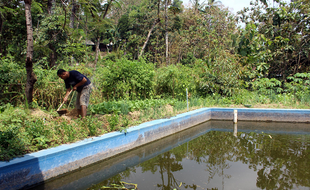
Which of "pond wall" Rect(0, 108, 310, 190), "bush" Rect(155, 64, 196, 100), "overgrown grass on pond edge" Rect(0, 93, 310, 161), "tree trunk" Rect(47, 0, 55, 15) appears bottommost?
"pond wall" Rect(0, 108, 310, 190)

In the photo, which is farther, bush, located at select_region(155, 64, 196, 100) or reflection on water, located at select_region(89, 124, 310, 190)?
bush, located at select_region(155, 64, 196, 100)

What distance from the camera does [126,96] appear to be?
311 inches

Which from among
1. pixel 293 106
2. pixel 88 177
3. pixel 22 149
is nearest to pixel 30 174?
pixel 22 149

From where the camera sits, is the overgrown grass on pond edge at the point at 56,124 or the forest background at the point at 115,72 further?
the forest background at the point at 115,72

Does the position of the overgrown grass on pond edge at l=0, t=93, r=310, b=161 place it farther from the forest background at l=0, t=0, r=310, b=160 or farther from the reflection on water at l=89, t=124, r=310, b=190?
the reflection on water at l=89, t=124, r=310, b=190

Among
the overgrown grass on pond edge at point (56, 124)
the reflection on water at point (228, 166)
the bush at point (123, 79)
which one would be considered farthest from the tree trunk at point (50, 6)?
the reflection on water at point (228, 166)

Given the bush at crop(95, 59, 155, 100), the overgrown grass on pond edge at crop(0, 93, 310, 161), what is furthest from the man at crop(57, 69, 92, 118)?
the bush at crop(95, 59, 155, 100)

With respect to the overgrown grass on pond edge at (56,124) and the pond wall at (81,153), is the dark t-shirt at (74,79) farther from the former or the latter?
the pond wall at (81,153)

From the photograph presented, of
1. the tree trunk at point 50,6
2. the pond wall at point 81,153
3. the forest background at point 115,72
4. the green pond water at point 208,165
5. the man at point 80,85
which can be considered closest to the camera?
the pond wall at point 81,153

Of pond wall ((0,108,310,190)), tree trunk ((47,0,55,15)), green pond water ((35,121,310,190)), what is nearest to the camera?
pond wall ((0,108,310,190))

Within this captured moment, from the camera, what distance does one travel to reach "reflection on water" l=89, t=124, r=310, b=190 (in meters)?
3.94

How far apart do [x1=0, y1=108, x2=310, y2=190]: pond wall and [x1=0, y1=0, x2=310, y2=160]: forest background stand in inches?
12.1

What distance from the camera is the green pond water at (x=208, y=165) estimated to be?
3902mm

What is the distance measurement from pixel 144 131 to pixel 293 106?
22.3 ft
